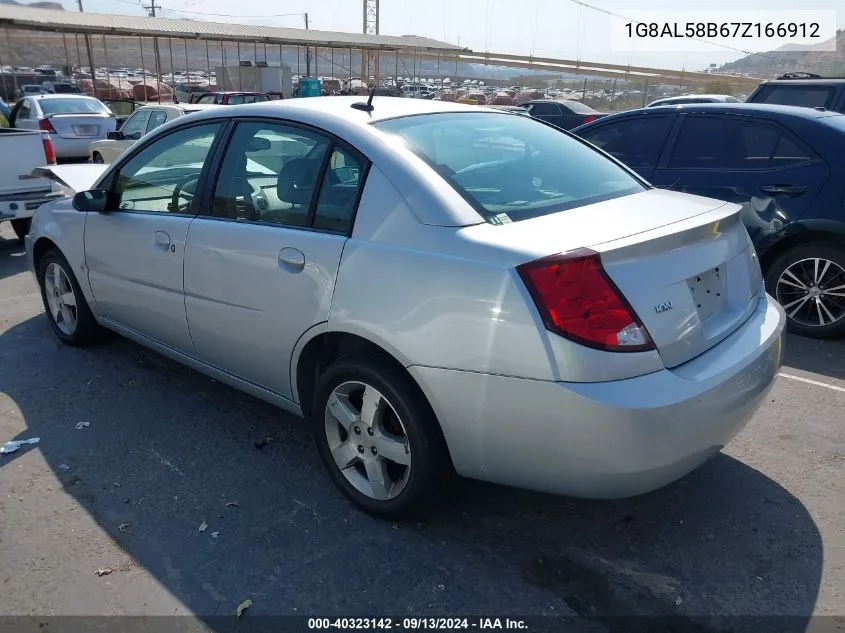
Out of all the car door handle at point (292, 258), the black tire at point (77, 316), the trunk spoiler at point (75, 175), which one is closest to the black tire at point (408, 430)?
the car door handle at point (292, 258)

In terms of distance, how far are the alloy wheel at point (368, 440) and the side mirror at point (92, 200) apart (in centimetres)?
217

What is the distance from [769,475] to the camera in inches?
133

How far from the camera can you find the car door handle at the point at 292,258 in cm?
301

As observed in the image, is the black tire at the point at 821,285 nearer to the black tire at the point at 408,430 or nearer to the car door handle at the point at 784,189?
the car door handle at the point at 784,189

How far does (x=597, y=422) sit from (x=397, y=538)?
108cm

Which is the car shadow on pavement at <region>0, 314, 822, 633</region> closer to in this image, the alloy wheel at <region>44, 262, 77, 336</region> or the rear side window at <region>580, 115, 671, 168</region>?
the alloy wheel at <region>44, 262, 77, 336</region>

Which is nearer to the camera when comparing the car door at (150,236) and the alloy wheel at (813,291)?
the car door at (150,236)

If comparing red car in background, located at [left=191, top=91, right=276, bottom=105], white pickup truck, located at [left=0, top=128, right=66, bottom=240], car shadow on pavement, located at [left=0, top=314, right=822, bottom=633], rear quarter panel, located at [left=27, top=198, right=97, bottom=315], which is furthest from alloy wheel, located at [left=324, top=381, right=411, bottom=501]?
red car in background, located at [left=191, top=91, right=276, bottom=105]

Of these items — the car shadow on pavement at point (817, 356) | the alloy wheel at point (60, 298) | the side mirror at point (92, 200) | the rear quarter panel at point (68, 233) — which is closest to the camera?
the side mirror at point (92, 200)

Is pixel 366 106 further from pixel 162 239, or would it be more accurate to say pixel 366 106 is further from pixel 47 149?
pixel 47 149

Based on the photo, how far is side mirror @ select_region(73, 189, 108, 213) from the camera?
13.8 feet

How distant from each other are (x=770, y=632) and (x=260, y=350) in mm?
2358

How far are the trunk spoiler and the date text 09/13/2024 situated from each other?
4.23 m

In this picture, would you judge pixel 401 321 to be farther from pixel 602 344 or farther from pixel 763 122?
pixel 763 122
